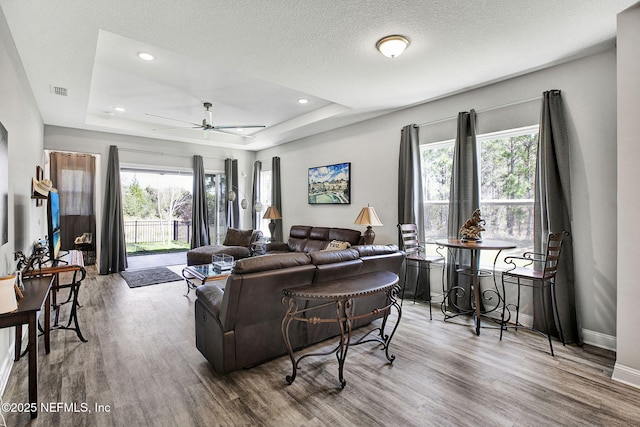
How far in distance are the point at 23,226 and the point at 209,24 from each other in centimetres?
285

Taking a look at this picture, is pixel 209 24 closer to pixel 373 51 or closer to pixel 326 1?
pixel 326 1

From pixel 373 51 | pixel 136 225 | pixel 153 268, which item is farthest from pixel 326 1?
pixel 136 225

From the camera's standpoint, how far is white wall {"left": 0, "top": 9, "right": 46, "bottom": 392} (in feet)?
7.65

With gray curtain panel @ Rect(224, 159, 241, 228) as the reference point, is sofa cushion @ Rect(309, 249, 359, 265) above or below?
below

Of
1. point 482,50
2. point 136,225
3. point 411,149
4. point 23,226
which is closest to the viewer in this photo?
point 482,50

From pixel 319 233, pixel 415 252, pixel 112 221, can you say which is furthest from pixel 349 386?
pixel 112 221

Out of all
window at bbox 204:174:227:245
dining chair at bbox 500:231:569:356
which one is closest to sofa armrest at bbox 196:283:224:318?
dining chair at bbox 500:231:569:356

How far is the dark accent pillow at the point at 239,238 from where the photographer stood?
21.3ft

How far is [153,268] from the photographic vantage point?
20.7 ft

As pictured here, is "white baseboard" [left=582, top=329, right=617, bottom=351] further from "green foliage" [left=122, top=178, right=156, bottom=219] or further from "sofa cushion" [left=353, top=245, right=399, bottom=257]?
"green foliage" [left=122, top=178, right=156, bottom=219]

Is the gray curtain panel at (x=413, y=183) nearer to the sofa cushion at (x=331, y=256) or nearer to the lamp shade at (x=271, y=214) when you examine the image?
the sofa cushion at (x=331, y=256)

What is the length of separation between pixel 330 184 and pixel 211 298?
377 cm

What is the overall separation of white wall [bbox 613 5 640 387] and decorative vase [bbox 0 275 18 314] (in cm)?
412

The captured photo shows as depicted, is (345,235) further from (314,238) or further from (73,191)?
(73,191)
